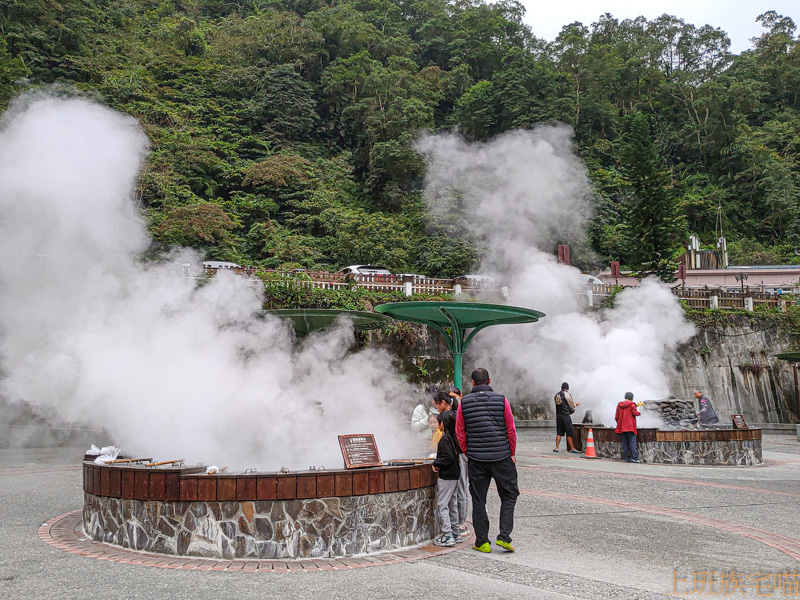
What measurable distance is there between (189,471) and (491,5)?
6949 cm

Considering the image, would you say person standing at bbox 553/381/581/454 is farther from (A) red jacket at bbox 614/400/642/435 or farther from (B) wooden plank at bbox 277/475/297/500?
A: (B) wooden plank at bbox 277/475/297/500

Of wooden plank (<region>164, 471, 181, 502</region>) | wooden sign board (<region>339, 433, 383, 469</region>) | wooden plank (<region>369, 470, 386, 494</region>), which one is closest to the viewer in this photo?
wooden plank (<region>164, 471, 181, 502</region>)

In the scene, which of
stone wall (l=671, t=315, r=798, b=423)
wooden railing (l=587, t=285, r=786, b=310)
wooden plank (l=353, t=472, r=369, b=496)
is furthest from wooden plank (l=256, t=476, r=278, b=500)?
wooden railing (l=587, t=285, r=786, b=310)

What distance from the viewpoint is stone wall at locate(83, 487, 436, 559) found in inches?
202

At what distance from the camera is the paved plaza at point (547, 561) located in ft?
14.2

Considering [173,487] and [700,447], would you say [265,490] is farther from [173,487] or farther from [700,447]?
[700,447]

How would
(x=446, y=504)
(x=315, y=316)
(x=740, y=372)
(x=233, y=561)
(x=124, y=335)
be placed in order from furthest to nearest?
(x=740, y=372)
(x=315, y=316)
(x=124, y=335)
(x=446, y=504)
(x=233, y=561)

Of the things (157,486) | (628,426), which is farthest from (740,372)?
(157,486)

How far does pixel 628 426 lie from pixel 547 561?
25.9ft

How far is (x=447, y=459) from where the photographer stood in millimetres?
5723

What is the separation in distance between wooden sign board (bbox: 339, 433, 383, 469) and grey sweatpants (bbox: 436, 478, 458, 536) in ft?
2.02

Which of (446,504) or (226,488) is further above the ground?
(226,488)

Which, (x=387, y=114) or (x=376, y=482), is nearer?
(x=376, y=482)

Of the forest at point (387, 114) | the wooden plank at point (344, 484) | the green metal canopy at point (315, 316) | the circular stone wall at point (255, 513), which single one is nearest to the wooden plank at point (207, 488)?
the circular stone wall at point (255, 513)
